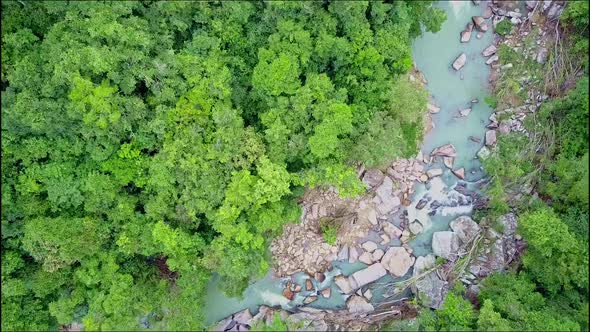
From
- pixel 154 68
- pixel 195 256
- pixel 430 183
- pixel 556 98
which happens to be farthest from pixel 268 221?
pixel 556 98

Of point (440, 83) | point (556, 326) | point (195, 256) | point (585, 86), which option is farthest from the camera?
point (440, 83)

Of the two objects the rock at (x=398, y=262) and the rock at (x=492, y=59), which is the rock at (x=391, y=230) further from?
the rock at (x=492, y=59)

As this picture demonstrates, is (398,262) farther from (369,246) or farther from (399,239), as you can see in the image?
(369,246)

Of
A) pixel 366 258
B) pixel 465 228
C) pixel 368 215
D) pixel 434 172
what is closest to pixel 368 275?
pixel 366 258

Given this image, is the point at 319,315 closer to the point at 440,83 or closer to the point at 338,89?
the point at 338,89

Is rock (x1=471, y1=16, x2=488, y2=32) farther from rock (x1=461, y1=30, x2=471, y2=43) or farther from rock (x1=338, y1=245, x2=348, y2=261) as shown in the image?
rock (x1=338, y1=245, x2=348, y2=261)

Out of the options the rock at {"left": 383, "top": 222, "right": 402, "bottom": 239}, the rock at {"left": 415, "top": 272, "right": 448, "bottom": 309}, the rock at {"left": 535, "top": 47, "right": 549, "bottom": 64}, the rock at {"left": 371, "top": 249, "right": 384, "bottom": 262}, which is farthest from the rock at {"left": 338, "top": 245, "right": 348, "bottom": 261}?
the rock at {"left": 535, "top": 47, "right": 549, "bottom": 64}

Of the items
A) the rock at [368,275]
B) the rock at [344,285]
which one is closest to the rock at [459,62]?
the rock at [368,275]
